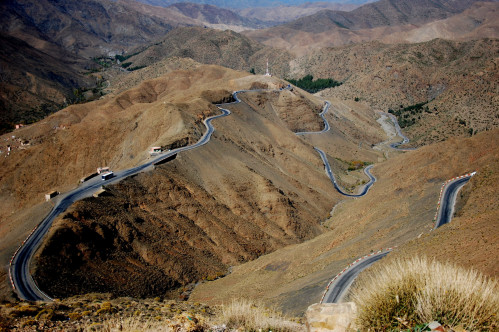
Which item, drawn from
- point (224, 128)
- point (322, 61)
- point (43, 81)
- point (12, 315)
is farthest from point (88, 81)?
point (12, 315)

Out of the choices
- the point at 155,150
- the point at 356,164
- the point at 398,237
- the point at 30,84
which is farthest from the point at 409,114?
the point at 30,84

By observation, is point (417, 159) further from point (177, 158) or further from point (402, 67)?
point (402, 67)

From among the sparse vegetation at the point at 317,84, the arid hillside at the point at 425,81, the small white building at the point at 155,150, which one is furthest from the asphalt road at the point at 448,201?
the sparse vegetation at the point at 317,84

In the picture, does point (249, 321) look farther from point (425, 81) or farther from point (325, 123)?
point (425, 81)

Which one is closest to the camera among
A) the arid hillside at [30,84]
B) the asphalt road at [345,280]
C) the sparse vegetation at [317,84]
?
the asphalt road at [345,280]

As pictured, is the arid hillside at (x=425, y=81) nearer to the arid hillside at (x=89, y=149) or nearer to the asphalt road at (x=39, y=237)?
the arid hillside at (x=89, y=149)

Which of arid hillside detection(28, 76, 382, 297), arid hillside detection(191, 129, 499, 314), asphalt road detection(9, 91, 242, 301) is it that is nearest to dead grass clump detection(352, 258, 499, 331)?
arid hillside detection(191, 129, 499, 314)
